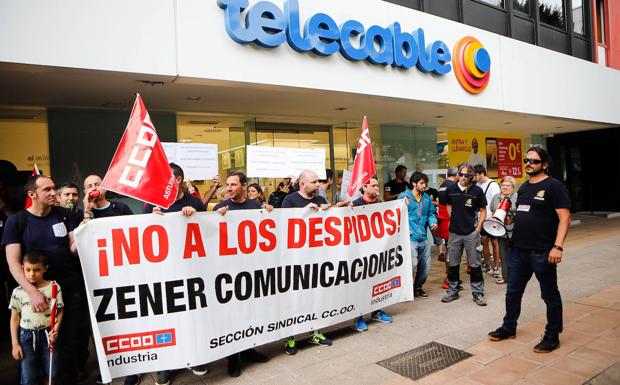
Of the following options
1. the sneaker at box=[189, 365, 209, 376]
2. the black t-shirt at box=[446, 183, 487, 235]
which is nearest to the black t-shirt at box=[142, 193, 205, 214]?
the sneaker at box=[189, 365, 209, 376]

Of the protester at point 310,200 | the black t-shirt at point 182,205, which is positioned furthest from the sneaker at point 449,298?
the black t-shirt at point 182,205

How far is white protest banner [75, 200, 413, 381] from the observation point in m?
3.71

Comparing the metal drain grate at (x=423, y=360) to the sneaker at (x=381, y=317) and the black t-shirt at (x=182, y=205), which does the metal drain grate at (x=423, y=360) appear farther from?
the black t-shirt at (x=182, y=205)

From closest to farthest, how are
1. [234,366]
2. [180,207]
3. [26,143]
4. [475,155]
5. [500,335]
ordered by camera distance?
[234,366] < [180,207] < [500,335] < [26,143] < [475,155]

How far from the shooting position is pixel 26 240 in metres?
3.62

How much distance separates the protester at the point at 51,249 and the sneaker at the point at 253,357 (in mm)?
1598

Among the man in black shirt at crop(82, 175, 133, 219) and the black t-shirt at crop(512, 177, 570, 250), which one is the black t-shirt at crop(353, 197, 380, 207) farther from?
the man in black shirt at crop(82, 175, 133, 219)

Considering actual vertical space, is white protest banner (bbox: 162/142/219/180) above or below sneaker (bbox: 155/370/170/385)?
above

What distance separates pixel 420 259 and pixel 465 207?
3.42ft

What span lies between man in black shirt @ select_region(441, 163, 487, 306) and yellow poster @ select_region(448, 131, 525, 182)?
6.93m

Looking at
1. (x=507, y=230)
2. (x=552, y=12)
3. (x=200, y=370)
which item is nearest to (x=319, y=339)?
(x=200, y=370)

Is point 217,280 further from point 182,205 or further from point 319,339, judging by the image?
point 319,339

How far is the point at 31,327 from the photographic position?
3.48 m

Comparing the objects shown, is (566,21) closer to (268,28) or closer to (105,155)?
(268,28)
